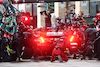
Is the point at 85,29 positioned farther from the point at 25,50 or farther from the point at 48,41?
the point at 25,50

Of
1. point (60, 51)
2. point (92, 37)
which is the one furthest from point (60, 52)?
point (92, 37)

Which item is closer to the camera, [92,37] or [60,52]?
[60,52]

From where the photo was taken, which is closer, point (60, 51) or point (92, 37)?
point (60, 51)

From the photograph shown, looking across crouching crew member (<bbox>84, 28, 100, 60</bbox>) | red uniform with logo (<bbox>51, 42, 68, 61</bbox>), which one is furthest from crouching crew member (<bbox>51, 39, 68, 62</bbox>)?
crouching crew member (<bbox>84, 28, 100, 60</bbox>)

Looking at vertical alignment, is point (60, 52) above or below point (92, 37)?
below

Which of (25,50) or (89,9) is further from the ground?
(89,9)

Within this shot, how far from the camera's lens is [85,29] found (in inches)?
431

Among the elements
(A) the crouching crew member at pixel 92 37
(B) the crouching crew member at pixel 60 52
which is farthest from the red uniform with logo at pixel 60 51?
(A) the crouching crew member at pixel 92 37

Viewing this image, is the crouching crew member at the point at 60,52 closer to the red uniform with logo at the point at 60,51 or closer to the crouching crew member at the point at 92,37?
the red uniform with logo at the point at 60,51

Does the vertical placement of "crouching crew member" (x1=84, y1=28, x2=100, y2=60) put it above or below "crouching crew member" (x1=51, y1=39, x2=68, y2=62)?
above

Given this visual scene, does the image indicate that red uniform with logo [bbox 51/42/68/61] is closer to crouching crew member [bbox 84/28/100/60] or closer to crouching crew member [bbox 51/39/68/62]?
crouching crew member [bbox 51/39/68/62]

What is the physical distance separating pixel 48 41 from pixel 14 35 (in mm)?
1310

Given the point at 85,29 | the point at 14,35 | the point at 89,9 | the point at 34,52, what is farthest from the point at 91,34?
the point at 89,9

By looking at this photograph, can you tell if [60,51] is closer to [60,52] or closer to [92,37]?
[60,52]
